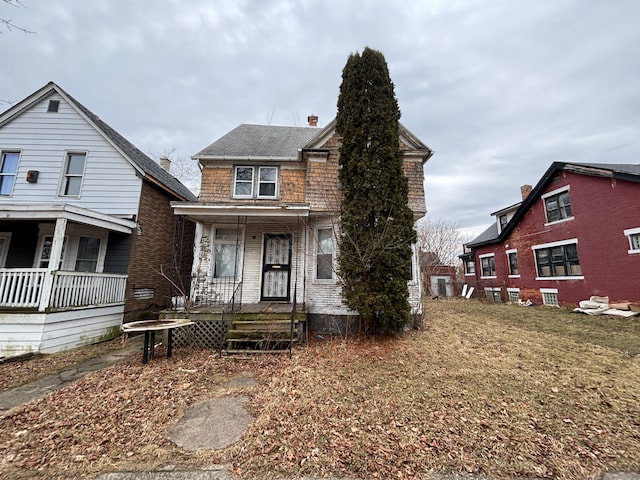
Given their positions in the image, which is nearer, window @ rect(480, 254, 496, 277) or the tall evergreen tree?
the tall evergreen tree

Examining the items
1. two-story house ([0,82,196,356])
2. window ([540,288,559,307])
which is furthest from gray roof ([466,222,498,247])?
two-story house ([0,82,196,356])

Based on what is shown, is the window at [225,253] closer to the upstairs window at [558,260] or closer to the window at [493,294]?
the upstairs window at [558,260]

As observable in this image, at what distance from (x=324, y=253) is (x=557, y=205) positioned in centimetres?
1420

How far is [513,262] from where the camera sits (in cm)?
1684

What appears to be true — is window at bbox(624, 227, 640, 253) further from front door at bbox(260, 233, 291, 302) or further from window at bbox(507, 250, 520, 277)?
front door at bbox(260, 233, 291, 302)

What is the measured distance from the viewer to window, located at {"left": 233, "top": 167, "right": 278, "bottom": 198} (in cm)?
921

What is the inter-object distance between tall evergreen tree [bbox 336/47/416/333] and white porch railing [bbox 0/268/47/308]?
7.88 m

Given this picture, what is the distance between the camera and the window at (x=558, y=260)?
41.6 feet

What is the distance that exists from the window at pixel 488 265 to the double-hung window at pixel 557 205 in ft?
18.9

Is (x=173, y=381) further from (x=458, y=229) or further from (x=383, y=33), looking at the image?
(x=458, y=229)

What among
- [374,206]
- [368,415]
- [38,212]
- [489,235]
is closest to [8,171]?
[38,212]

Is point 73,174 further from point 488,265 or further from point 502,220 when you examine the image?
point 488,265

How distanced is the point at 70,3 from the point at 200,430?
8733mm

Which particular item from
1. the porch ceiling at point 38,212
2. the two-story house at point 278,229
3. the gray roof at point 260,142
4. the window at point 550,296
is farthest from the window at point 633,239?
the porch ceiling at point 38,212
